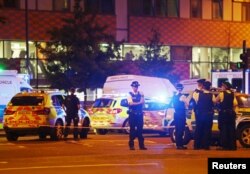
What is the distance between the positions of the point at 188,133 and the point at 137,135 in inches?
101

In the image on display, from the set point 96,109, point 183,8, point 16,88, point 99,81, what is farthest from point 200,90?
point 183,8

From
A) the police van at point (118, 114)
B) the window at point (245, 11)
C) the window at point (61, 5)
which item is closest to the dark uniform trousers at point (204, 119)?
the police van at point (118, 114)

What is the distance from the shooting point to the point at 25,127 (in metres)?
22.9

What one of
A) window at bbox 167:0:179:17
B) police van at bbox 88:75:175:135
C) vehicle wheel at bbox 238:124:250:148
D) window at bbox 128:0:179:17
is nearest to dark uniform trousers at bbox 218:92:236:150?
vehicle wheel at bbox 238:124:250:148

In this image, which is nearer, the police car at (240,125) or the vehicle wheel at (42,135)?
the police car at (240,125)

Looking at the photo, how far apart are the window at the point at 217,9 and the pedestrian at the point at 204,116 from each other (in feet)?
124

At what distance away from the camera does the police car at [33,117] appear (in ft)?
75.1

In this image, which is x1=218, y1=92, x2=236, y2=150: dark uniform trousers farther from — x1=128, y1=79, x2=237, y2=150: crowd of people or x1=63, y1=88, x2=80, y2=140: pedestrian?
x1=63, y1=88, x2=80, y2=140: pedestrian

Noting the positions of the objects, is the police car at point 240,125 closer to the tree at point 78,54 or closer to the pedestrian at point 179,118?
the pedestrian at point 179,118

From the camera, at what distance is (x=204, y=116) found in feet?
57.6

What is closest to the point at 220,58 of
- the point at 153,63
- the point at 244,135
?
the point at 153,63

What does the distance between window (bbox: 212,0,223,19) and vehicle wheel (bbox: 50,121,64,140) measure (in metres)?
33.0

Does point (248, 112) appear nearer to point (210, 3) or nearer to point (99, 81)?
point (99, 81)

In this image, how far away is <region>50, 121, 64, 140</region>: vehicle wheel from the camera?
76.3ft
